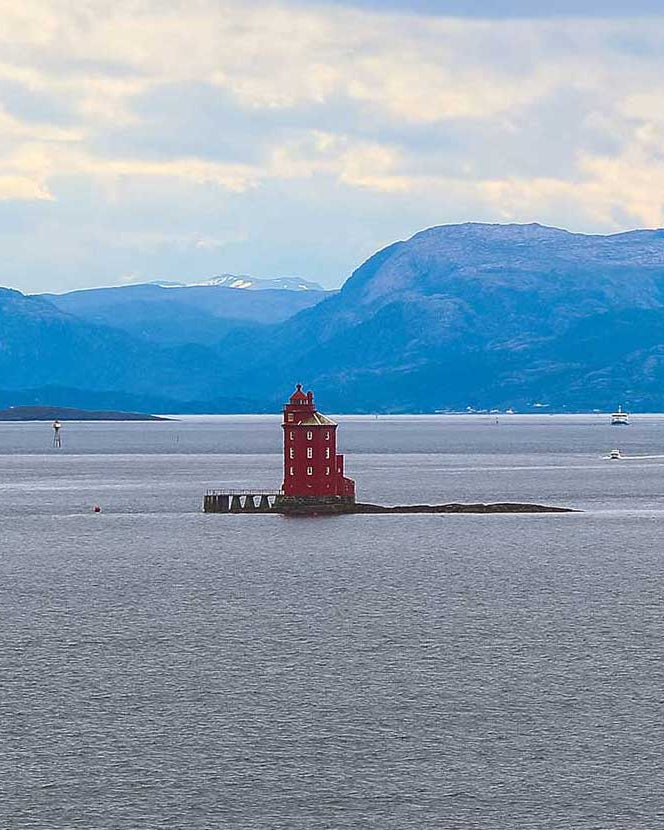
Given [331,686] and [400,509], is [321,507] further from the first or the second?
[331,686]

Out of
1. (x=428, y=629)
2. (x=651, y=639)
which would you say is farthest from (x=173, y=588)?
(x=651, y=639)

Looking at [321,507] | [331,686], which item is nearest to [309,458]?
[321,507]

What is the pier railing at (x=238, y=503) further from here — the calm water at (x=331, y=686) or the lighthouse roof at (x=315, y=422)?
the calm water at (x=331, y=686)

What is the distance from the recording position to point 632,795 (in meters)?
50.2

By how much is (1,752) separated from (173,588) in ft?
138

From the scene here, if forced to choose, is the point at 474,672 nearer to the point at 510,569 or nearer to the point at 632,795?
the point at 632,795

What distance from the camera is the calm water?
1962 inches

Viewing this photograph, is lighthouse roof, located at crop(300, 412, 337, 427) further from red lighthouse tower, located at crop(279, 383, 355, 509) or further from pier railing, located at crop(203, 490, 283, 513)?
pier railing, located at crop(203, 490, 283, 513)

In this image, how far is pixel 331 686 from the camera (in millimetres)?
65312

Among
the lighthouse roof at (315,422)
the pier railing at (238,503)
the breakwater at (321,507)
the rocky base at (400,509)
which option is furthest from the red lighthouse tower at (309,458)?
the pier railing at (238,503)

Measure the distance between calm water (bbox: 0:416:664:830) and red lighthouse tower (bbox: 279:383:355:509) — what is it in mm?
13589

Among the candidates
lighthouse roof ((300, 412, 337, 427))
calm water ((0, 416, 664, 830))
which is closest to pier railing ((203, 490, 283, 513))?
lighthouse roof ((300, 412, 337, 427))

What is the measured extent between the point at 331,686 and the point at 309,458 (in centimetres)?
6976

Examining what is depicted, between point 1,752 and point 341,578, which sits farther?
point 341,578
